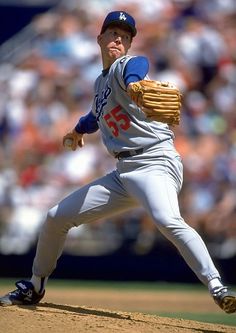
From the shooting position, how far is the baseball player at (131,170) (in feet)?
14.7

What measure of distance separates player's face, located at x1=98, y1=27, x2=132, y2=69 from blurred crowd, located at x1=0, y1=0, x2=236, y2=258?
5.24 m

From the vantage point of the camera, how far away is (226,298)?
4.40m

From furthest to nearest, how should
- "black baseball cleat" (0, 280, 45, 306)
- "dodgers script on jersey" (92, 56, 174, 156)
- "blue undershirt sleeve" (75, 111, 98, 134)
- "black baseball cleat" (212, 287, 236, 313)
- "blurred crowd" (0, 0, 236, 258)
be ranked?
1. "blurred crowd" (0, 0, 236, 258)
2. "blue undershirt sleeve" (75, 111, 98, 134)
3. "black baseball cleat" (0, 280, 45, 306)
4. "dodgers script on jersey" (92, 56, 174, 156)
5. "black baseball cleat" (212, 287, 236, 313)

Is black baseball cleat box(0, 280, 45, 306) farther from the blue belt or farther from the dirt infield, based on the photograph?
the blue belt

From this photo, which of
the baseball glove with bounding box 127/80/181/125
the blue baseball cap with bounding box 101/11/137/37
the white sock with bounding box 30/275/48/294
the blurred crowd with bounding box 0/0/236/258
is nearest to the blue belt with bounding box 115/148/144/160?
the baseball glove with bounding box 127/80/181/125

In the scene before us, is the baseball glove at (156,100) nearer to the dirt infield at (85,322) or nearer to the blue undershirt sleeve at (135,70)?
the blue undershirt sleeve at (135,70)

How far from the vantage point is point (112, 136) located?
492 cm

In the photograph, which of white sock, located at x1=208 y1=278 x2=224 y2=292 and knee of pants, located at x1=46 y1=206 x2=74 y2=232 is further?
knee of pants, located at x1=46 y1=206 x2=74 y2=232

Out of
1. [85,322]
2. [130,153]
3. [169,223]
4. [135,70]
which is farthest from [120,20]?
[85,322]

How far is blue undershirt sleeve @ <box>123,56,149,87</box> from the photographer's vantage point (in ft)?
14.8

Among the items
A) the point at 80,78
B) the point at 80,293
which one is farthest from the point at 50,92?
the point at 80,293

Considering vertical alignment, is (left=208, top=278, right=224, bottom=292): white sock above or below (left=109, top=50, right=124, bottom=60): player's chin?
below

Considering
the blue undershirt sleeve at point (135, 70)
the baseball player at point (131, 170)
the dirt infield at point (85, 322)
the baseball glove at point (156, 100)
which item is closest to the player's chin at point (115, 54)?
the baseball player at point (131, 170)

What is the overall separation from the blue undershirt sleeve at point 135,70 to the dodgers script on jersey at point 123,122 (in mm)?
125
